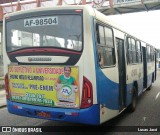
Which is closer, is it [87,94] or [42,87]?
→ [87,94]

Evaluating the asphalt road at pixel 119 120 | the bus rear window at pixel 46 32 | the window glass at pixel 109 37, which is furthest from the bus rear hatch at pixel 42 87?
the window glass at pixel 109 37

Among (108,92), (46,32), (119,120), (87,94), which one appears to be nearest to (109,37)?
(108,92)

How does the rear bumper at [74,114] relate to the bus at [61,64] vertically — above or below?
below

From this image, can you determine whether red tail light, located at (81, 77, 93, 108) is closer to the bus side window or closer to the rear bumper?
the rear bumper

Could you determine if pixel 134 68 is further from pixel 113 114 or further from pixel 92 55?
pixel 92 55

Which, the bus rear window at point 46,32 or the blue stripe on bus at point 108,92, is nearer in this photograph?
the bus rear window at point 46,32

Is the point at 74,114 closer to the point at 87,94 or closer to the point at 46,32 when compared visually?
the point at 87,94

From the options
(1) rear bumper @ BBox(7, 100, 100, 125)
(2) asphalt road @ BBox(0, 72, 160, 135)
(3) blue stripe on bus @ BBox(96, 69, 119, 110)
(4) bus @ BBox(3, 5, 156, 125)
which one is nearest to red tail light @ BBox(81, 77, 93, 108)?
(4) bus @ BBox(3, 5, 156, 125)

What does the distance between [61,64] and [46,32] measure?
2.75 feet

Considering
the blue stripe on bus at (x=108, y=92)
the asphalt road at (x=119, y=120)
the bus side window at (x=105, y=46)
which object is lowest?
the asphalt road at (x=119, y=120)

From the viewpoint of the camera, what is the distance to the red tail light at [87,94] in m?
6.49

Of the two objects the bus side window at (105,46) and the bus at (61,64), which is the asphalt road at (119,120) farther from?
the bus side window at (105,46)

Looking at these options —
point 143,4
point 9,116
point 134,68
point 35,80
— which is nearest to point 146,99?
point 134,68

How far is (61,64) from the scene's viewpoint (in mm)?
6676
